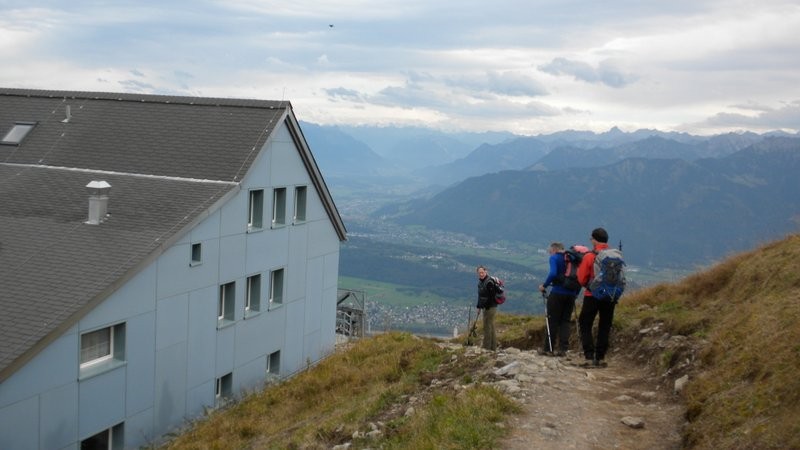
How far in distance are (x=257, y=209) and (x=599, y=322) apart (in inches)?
495

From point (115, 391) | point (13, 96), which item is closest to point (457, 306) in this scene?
point (13, 96)

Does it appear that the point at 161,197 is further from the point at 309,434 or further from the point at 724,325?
the point at 724,325

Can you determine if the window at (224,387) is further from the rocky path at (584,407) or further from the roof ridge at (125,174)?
the rocky path at (584,407)

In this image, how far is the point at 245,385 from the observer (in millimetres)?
22000

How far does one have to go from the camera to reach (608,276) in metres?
12.2

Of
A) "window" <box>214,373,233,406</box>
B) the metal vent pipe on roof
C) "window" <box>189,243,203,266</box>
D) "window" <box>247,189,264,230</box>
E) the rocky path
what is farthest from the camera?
"window" <box>247,189,264,230</box>

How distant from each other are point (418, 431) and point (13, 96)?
24.7m

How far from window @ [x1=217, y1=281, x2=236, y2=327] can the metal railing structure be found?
11100 mm

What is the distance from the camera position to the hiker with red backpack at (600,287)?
39.9ft

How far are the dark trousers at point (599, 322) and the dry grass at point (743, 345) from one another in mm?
1231

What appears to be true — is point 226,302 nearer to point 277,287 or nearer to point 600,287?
point 277,287

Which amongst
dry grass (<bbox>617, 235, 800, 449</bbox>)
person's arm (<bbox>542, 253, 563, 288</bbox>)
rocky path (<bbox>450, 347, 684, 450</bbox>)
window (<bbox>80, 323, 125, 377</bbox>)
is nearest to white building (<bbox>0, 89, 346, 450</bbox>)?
window (<bbox>80, 323, 125, 377</bbox>)

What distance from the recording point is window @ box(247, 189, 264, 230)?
22094mm

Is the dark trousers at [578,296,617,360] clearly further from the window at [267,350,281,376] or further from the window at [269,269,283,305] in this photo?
the window at [267,350,281,376]
